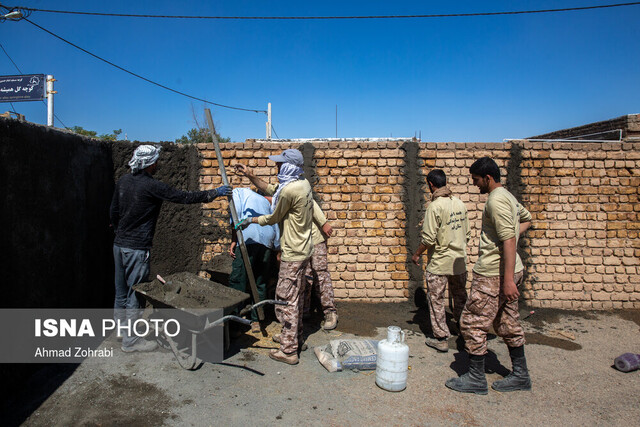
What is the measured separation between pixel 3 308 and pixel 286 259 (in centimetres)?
238

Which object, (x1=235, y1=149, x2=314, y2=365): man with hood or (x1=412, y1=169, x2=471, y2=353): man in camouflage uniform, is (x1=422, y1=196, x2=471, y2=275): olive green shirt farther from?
(x1=235, y1=149, x2=314, y2=365): man with hood

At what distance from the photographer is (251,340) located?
4.52 m

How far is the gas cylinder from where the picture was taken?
11.2 feet

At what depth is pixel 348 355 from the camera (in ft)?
12.8

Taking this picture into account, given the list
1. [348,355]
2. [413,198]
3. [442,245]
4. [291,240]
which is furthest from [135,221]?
[413,198]

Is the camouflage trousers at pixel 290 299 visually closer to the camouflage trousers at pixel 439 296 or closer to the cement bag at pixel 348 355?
the cement bag at pixel 348 355

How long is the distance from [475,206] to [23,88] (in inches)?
534

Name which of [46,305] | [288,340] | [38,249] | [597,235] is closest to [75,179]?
[38,249]

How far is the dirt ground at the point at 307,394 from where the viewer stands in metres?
3.07

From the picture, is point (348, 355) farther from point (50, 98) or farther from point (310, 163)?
point (50, 98)

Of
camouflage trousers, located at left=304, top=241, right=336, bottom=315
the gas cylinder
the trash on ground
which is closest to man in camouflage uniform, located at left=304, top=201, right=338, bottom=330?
camouflage trousers, located at left=304, top=241, right=336, bottom=315

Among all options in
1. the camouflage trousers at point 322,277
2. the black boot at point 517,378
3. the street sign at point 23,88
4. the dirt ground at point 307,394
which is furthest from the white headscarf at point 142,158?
the street sign at point 23,88

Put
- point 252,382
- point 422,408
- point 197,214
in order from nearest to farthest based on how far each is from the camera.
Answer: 1. point 422,408
2. point 252,382
3. point 197,214

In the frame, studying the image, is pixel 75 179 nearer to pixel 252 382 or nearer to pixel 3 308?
pixel 3 308
